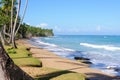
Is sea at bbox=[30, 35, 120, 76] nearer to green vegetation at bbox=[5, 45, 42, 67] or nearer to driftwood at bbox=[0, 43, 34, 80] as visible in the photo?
green vegetation at bbox=[5, 45, 42, 67]

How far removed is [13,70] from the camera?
284 inches

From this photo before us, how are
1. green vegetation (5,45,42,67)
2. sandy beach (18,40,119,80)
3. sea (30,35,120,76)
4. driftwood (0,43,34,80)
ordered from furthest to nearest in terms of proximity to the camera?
sea (30,35,120,76) → green vegetation (5,45,42,67) → sandy beach (18,40,119,80) → driftwood (0,43,34,80)

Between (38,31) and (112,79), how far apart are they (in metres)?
141

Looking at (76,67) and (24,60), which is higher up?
(24,60)

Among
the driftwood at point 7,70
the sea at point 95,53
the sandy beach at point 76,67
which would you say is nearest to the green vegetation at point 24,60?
the sandy beach at point 76,67

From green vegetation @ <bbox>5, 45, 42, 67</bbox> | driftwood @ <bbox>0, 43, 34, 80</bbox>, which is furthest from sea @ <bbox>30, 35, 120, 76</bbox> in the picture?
driftwood @ <bbox>0, 43, 34, 80</bbox>

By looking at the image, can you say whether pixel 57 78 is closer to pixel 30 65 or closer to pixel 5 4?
pixel 30 65

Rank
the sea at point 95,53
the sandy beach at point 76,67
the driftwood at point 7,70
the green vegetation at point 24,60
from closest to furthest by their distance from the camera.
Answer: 1. the driftwood at point 7,70
2. the sandy beach at point 76,67
3. the green vegetation at point 24,60
4. the sea at point 95,53

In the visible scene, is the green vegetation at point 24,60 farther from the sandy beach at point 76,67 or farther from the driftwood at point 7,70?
the driftwood at point 7,70

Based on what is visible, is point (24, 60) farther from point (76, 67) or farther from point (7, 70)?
point (7, 70)

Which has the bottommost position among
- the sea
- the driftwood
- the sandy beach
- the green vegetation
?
the sea

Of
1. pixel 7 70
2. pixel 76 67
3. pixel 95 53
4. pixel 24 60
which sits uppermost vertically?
pixel 7 70

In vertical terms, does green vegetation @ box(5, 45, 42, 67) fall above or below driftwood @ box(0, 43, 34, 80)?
below

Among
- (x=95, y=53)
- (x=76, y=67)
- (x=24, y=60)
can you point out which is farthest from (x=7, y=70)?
(x=95, y=53)
